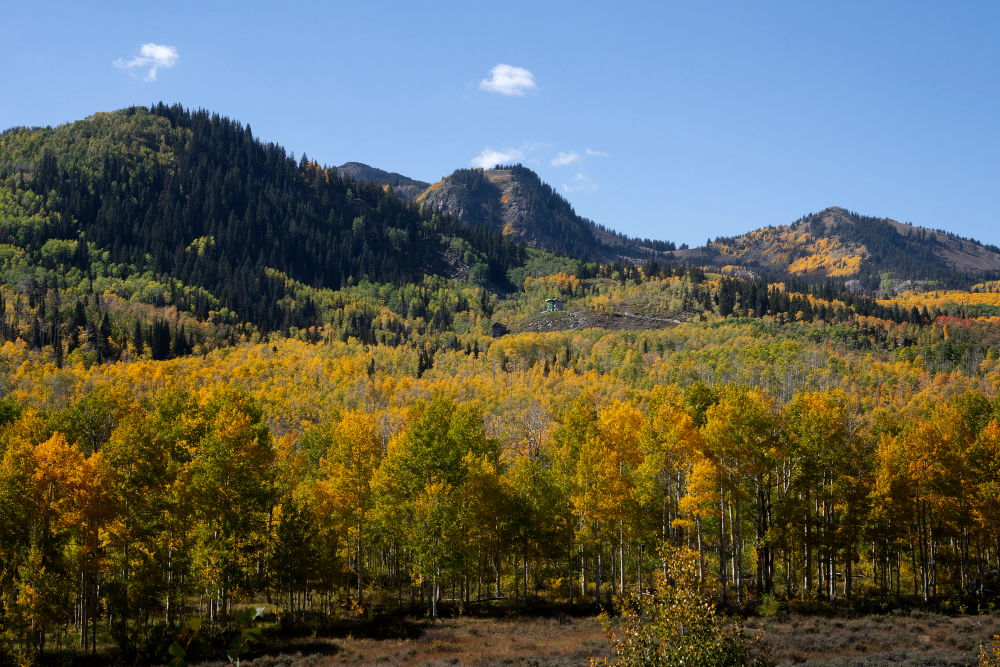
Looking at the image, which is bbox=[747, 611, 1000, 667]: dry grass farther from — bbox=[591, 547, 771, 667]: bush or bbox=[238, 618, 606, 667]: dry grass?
bbox=[591, 547, 771, 667]: bush

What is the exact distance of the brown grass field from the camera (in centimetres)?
3605

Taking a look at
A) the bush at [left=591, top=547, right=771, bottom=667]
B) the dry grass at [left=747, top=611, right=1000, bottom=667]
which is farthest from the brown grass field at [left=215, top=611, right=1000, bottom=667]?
the bush at [left=591, top=547, right=771, bottom=667]

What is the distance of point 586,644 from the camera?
3991 centimetres

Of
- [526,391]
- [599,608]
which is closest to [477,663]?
[599,608]

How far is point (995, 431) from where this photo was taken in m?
49.5

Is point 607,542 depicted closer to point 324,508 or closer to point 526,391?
point 324,508

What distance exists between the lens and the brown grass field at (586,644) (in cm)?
3605

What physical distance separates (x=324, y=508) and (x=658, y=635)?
120 ft

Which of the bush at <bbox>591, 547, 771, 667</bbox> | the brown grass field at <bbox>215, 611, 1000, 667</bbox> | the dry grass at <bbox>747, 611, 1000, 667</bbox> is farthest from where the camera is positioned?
the brown grass field at <bbox>215, 611, 1000, 667</bbox>

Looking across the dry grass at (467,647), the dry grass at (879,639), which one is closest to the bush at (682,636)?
the dry grass at (467,647)

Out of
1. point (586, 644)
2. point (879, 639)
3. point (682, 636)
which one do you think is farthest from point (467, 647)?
point (682, 636)

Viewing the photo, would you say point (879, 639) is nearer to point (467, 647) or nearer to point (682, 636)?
point (467, 647)

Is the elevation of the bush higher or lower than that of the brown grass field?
higher

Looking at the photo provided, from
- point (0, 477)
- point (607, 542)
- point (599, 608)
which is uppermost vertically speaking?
point (0, 477)
